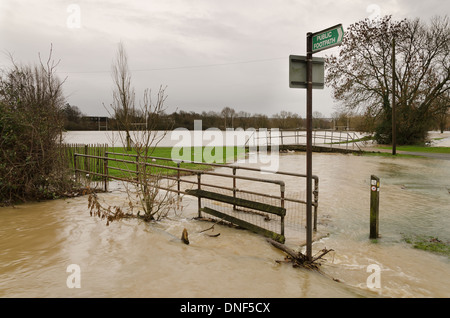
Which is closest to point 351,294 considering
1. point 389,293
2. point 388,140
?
point 389,293

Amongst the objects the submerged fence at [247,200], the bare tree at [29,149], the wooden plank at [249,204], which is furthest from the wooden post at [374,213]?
the bare tree at [29,149]

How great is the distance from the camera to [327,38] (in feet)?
12.9

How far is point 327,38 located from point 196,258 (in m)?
3.38

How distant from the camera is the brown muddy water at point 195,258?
359 centimetres

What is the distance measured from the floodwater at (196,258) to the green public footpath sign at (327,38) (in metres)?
2.92

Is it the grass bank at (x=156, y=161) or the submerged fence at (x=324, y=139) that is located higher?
the submerged fence at (x=324, y=139)

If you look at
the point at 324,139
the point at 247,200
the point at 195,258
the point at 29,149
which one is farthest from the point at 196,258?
the point at 324,139

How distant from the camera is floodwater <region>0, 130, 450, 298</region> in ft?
11.8

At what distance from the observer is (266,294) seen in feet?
11.3

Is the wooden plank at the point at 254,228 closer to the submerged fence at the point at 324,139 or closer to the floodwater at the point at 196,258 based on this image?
the floodwater at the point at 196,258

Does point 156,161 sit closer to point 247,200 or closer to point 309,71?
point 247,200

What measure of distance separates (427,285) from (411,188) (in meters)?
7.74
